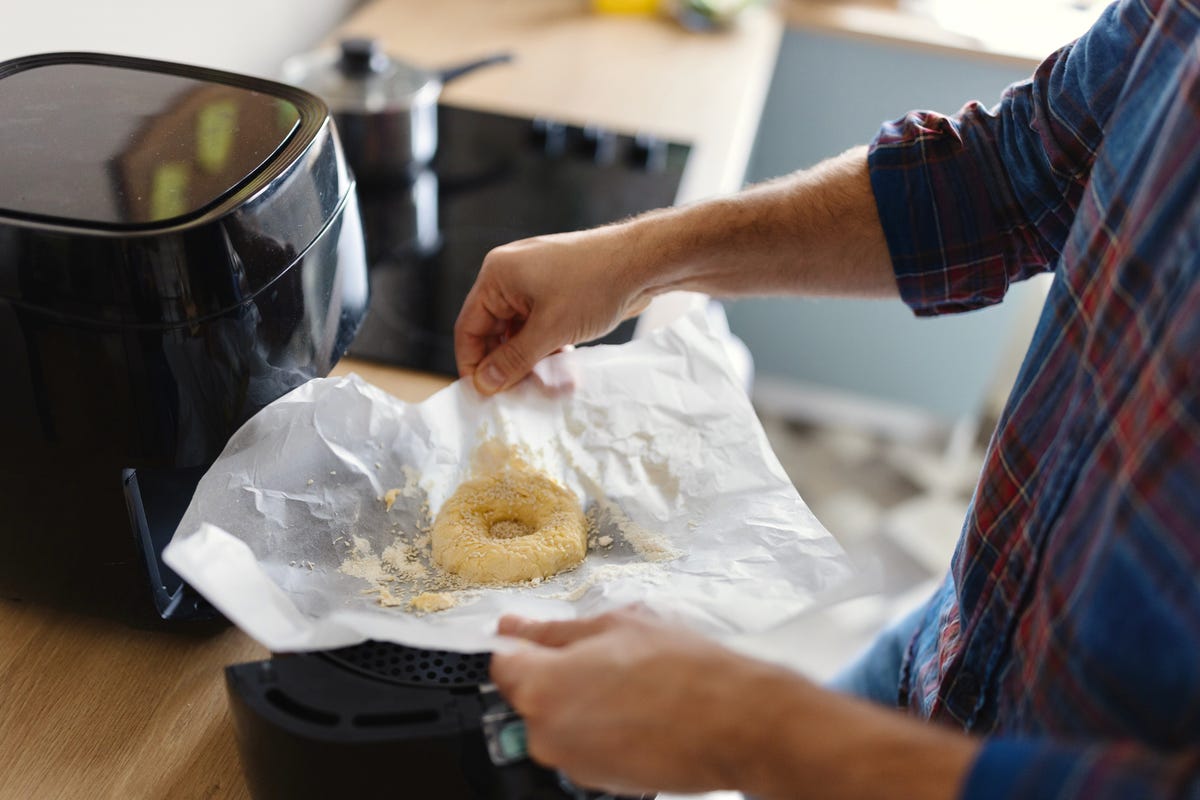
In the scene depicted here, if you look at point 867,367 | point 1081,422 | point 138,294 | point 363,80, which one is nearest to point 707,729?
point 1081,422

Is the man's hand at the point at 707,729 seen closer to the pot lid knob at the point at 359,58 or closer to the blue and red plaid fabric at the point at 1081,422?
the blue and red plaid fabric at the point at 1081,422

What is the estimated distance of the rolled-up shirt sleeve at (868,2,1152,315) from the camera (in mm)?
831

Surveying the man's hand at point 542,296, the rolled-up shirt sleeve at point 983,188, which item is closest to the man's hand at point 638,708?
the man's hand at point 542,296

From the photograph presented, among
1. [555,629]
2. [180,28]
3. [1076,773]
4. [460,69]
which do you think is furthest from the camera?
[460,69]

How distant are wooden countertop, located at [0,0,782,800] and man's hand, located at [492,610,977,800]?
0.27 metres

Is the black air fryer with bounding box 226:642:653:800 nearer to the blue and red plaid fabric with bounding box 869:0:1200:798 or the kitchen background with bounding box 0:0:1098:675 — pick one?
the blue and red plaid fabric with bounding box 869:0:1200:798

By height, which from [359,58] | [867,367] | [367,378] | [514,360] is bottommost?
[867,367]

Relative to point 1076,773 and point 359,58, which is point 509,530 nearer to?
point 1076,773

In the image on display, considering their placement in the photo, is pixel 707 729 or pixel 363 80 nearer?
pixel 707 729

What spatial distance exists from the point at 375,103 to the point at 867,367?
1481 mm

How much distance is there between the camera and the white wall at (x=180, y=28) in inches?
40.4

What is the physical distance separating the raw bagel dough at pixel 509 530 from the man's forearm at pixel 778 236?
0.74ft

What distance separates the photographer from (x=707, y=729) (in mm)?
521

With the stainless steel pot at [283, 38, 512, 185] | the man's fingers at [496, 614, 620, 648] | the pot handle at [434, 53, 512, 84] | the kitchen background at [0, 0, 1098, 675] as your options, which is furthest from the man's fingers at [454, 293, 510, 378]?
the kitchen background at [0, 0, 1098, 675]
